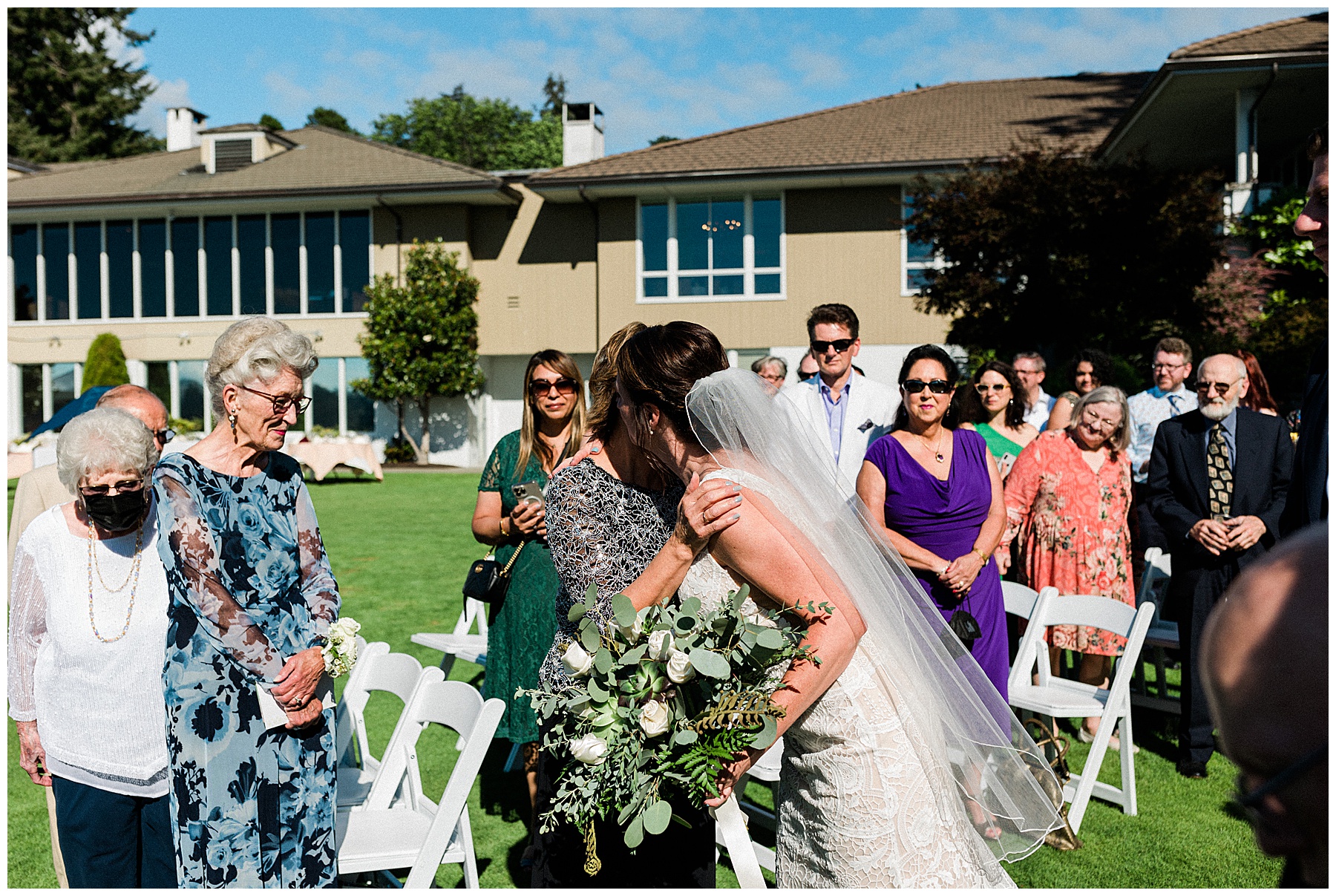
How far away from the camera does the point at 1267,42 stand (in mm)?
17109

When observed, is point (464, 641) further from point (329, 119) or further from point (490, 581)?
point (329, 119)

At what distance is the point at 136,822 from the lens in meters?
3.12

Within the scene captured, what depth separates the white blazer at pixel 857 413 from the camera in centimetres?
570

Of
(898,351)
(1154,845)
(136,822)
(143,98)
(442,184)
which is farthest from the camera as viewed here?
(143,98)

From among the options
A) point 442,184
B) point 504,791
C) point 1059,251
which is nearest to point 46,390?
point 442,184

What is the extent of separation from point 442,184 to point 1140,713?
25123 millimetres

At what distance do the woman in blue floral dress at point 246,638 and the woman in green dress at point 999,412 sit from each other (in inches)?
214

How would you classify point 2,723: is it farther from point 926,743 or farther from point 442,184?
point 442,184

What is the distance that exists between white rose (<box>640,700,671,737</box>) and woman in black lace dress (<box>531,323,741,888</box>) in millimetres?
564

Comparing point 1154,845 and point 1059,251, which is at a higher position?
point 1059,251

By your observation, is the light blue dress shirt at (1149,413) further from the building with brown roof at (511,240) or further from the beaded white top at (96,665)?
the building with brown roof at (511,240)

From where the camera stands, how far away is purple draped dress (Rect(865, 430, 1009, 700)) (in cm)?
495

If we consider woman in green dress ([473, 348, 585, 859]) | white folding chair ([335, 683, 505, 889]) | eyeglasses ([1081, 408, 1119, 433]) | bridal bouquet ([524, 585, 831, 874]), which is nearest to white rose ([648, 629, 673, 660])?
bridal bouquet ([524, 585, 831, 874])

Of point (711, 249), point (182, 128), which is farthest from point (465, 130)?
point (711, 249)
